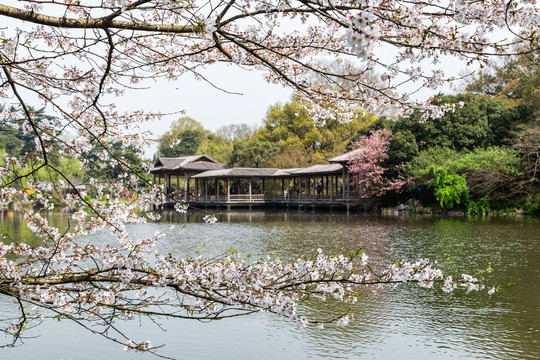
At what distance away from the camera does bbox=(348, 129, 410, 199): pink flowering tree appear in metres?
26.4

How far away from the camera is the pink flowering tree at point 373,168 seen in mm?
26439

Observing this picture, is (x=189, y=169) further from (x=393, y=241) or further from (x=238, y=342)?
(x=238, y=342)

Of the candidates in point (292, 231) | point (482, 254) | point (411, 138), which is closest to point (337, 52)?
point (482, 254)

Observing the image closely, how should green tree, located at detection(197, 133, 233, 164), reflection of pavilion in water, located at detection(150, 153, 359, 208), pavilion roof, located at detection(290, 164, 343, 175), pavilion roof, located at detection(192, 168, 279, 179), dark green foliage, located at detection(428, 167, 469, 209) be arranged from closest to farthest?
dark green foliage, located at detection(428, 167, 469, 209), pavilion roof, located at detection(290, 164, 343, 175), reflection of pavilion in water, located at detection(150, 153, 359, 208), pavilion roof, located at detection(192, 168, 279, 179), green tree, located at detection(197, 133, 233, 164)

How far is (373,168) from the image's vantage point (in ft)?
87.3

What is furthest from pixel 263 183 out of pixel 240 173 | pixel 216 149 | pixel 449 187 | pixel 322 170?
pixel 216 149

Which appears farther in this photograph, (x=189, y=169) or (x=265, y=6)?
(x=189, y=169)

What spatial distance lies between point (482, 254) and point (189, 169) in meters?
28.4

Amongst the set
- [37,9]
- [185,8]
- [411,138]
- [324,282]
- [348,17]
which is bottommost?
[324,282]

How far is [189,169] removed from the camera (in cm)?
3753

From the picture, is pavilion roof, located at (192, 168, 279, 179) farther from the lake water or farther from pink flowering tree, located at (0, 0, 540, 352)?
pink flowering tree, located at (0, 0, 540, 352)

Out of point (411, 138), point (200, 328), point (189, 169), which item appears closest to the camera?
point (200, 328)

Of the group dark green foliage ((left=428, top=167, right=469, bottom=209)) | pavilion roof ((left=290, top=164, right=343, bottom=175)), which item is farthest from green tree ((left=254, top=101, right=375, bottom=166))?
dark green foliage ((left=428, top=167, right=469, bottom=209))

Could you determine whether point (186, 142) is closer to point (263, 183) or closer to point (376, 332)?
point (263, 183)
